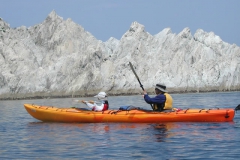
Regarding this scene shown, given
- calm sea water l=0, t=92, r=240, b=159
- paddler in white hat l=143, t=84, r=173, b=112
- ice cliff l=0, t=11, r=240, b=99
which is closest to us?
calm sea water l=0, t=92, r=240, b=159

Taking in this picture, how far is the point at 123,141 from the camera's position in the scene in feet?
47.1

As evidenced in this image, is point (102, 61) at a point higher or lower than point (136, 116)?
higher

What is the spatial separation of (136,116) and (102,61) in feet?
175

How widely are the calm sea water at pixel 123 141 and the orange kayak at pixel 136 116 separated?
16.9 inches

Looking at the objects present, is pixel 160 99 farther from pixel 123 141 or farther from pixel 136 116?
pixel 123 141

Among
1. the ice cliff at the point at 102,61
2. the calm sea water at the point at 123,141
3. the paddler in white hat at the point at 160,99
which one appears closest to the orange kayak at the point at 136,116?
the paddler in white hat at the point at 160,99

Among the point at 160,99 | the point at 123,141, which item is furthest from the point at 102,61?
the point at 123,141

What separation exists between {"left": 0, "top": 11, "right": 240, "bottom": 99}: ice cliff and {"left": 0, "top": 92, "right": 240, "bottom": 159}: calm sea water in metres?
46.8

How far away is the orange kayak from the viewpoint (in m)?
18.4

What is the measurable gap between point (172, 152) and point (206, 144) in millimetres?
1525

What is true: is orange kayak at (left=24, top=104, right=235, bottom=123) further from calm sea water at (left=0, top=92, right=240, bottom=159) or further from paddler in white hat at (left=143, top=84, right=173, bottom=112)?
calm sea water at (left=0, top=92, right=240, bottom=159)

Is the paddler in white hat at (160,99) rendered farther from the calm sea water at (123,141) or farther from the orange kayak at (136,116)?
the calm sea water at (123,141)

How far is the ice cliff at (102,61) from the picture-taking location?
A: 66688 millimetres

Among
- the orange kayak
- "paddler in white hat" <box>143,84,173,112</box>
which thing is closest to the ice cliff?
the orange kayak
